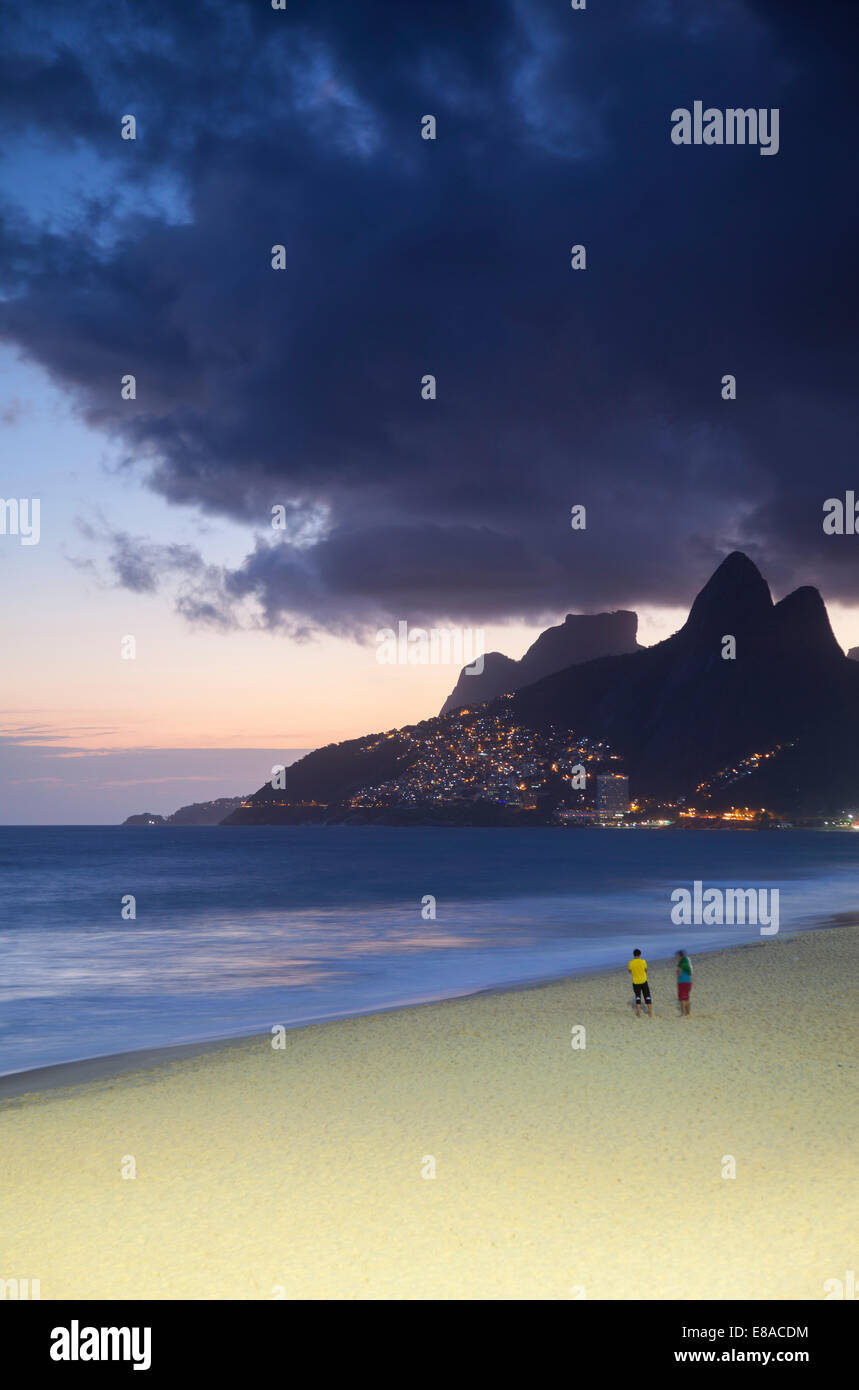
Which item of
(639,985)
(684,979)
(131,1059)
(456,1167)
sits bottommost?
(131,1059)

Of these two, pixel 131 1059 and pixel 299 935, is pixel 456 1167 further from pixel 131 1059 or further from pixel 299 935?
pixel 299 935

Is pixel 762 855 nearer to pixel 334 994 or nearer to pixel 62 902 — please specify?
pixel 62 902

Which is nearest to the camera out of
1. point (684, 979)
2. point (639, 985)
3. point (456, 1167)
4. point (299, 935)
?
point (456, 1167)

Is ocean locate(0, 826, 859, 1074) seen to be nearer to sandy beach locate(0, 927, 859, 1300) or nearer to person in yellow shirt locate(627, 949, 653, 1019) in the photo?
person in yellow shirt locate(627, 949, 653, 1019)

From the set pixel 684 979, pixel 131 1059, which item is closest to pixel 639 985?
pixel 684 979

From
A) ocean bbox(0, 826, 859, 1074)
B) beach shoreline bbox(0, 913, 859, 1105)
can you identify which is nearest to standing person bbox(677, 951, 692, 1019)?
ocean bbox(0, 826, 859, 1074)

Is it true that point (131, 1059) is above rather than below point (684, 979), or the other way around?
below
